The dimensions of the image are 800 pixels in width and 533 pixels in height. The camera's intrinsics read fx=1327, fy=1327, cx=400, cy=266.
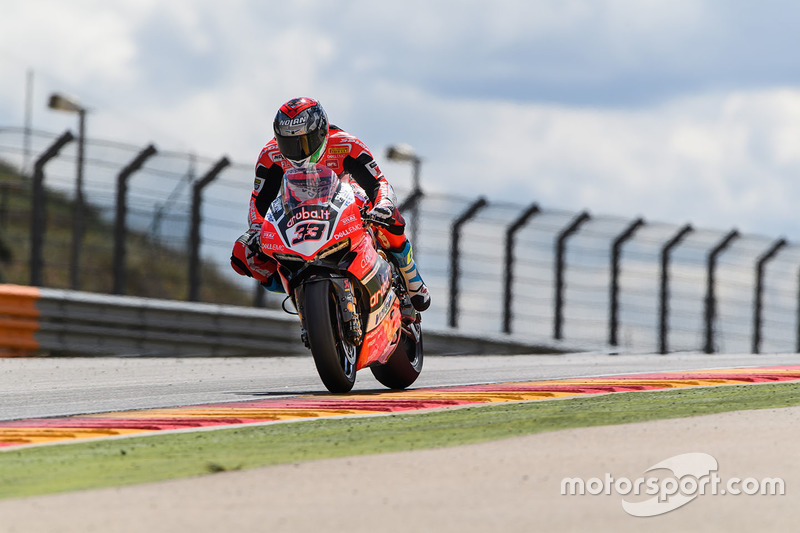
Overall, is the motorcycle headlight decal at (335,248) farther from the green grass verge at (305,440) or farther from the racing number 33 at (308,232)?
the green grass verge at (305,440)

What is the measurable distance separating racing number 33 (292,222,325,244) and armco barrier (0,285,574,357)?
6.30 meters

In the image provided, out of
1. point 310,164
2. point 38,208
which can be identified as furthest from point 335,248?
point 38,208

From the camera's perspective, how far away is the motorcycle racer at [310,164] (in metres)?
7.43

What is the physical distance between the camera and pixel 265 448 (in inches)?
203

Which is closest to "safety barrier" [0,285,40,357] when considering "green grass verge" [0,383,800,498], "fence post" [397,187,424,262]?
"fence post" [397,187,424,262]

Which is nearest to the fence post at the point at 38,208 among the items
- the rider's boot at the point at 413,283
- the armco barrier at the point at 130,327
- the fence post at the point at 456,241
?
the armco barrier at the point at 130,327

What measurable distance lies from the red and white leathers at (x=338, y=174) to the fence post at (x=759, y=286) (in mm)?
10870

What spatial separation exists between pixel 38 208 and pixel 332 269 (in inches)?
308

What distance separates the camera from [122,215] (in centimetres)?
1460

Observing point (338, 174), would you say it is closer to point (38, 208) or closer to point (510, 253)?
point (38, 208)

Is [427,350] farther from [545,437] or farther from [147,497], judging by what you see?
[147,497]

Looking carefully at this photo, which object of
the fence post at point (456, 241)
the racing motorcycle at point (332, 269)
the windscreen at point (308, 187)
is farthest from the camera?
the fence post at point (456, 241)

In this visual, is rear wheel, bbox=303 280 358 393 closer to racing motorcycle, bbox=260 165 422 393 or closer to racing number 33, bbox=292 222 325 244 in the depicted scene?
racing motorcycle, bbox=260 165 422 393

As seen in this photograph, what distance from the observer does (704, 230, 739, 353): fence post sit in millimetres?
17094
